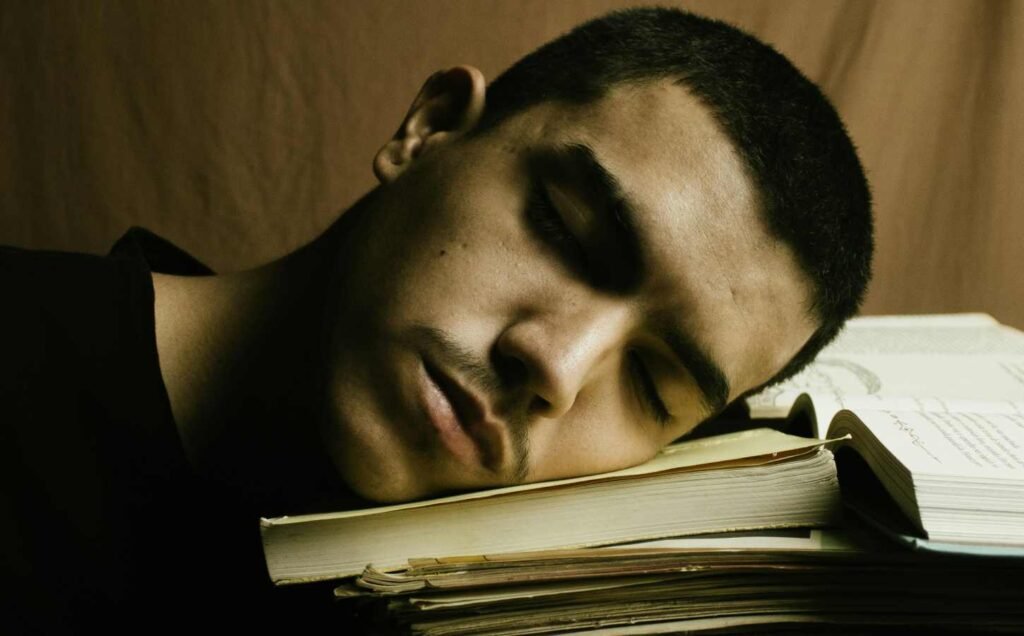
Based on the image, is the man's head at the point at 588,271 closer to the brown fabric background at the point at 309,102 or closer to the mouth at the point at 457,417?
the mouth at the point at 457,417

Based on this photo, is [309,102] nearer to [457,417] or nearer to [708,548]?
[457,417]

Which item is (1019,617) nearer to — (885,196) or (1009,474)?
(1009,474)

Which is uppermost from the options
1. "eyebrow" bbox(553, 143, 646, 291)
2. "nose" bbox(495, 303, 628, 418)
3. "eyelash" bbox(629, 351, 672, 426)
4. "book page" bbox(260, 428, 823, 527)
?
"eyebrow" bbox(553, 143, 646, 291)

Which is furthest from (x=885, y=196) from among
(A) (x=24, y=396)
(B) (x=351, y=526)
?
(A) (x=24, y=396)

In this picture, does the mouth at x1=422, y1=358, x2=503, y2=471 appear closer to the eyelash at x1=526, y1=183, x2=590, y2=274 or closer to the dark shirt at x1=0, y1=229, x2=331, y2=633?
the eyelash at x1=526, y1=183, x2=590, y2=274

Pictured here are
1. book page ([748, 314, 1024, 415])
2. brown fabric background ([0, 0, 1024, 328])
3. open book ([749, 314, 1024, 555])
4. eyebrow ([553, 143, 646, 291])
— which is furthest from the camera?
brown fabric background ([0, 0, 1024, 328])

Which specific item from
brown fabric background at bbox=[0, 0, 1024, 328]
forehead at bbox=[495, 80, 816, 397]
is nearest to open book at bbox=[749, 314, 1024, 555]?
forehead at bbox=[495, 80, 816, 397]

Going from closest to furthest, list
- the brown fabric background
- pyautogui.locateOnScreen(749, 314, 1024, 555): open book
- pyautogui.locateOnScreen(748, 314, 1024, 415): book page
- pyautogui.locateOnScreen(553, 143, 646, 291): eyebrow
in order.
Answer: pyautogui.locateOnScreen(749, 314, 1024, 555): open book
pyautogui.locateOnScreen(553, 143, 646, 291): eyebrow
pyautogui.locateOnScreen(748, 314, 1024, 415): book page
the brown fabric background

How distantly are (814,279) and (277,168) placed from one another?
97 centimetres

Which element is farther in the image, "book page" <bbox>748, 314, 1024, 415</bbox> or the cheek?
"book page" <bbox>748, 314, 1024, 415</bbox>

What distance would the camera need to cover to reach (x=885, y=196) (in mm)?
1569

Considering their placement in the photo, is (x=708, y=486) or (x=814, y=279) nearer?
(x=708, y=486)

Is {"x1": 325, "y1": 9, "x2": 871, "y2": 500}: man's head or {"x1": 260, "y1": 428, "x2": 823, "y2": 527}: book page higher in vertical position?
{"x1": 325, "y1": 9, "x2": 871, "y2": 500}: man's head

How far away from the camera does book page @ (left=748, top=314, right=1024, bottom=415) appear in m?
0.88
